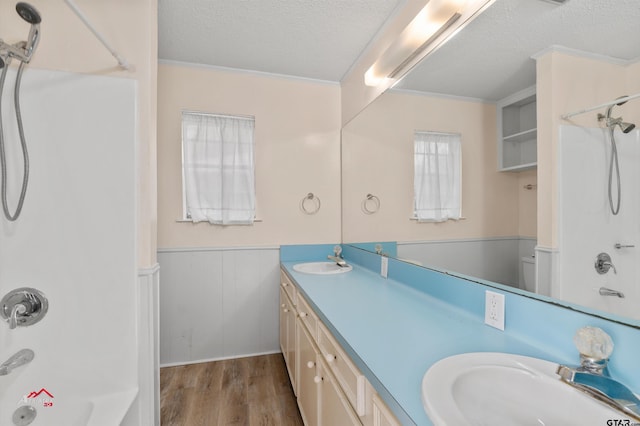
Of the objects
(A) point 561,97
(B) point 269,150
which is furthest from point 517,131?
(B) point 269,150

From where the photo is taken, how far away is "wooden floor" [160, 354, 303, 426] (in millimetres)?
1736

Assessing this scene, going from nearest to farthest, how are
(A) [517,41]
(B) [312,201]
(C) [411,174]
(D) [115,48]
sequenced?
(A) [517,41]
(D) [115,48]
(C) [411,174]
(B) [312,201]

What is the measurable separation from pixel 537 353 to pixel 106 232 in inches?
65.8

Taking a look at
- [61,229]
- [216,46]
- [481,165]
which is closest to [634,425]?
[481,165]

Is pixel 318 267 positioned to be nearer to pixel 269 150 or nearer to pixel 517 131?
pixel 269 150

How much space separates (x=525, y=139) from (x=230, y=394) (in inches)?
88.6

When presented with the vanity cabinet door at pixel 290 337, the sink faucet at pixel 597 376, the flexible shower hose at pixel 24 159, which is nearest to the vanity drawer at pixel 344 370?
the sink faucet at pixel 597 376

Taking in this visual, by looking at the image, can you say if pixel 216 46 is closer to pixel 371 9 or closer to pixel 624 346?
pixel 371 9

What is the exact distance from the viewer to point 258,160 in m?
2.50

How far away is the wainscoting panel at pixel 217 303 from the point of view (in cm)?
232

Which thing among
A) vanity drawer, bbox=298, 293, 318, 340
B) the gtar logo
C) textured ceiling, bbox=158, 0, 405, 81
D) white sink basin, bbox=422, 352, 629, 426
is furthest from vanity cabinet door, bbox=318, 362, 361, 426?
textured ceiling, bbox=158, 0, 405, 81

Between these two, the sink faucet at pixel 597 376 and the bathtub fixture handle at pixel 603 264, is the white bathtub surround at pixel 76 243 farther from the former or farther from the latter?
the bathtub fixture handle at pixel 603 264

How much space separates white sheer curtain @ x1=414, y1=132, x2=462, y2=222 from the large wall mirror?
1.6 inches

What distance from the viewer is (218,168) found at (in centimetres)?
239
